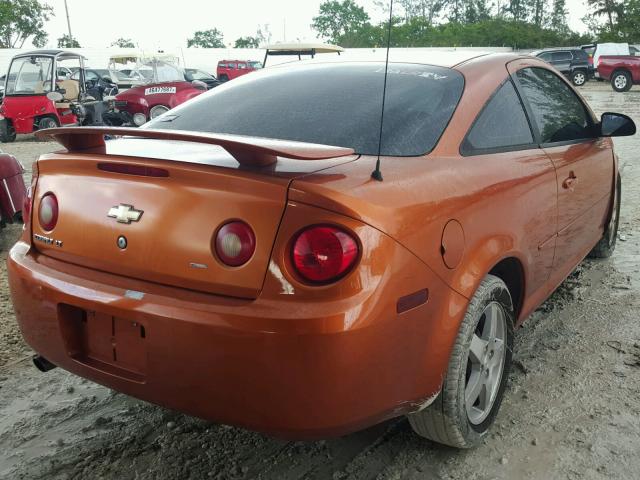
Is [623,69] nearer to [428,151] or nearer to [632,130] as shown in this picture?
[632,130]

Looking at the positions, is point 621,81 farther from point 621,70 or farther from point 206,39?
point 206,39

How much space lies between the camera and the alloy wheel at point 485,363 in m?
2.32

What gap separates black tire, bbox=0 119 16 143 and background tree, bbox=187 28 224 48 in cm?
7833

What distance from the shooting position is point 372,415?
5.94 feet

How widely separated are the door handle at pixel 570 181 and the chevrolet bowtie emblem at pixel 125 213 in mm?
2070

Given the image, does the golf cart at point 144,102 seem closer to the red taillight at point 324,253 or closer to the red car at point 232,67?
the red taillight at point 324,253

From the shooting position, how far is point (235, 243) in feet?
5.70

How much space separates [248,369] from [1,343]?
234 cm

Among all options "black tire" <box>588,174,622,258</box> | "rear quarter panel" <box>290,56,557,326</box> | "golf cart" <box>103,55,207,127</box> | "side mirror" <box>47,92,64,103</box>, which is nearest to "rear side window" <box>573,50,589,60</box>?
"golf cart" <box>103,55,207,127</box>

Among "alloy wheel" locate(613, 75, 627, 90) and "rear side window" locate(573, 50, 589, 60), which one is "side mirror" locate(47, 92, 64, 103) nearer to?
"alloy wheel" locate(613, 75, 627, 90)

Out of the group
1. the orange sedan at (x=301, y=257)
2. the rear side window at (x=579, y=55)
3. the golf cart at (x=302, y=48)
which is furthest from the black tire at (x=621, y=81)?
A: the orange sedan at (x=301, y=257)

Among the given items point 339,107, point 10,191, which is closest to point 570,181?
point 339,107

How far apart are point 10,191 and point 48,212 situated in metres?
3.44

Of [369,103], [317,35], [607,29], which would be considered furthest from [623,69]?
[317,35]
